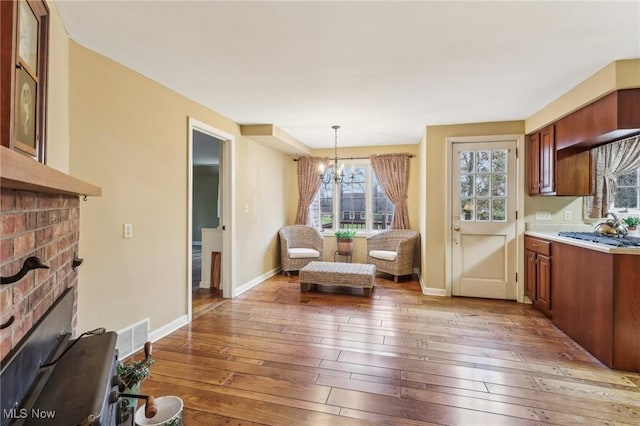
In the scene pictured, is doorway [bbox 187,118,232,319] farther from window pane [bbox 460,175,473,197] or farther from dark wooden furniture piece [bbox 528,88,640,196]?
dark wooden furniture piece [bbox 528,88,640,196]

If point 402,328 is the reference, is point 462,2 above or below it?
above

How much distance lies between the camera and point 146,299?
2752 mm

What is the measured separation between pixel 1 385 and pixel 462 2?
7.86 feet

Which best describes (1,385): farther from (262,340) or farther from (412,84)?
(412,84)

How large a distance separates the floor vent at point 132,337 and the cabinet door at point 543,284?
159 inches

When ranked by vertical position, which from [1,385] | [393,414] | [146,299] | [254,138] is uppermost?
[254,138]

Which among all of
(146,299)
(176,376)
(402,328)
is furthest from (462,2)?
(146,299)

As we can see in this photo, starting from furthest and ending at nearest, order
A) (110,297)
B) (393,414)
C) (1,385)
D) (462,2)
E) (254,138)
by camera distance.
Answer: (254,138)
(110,297)
(393,414)
(462,2)
(1,385)

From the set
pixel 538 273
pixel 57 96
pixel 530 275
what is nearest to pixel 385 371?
pixel 538 273

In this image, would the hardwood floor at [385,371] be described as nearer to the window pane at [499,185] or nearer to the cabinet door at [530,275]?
the cabinet door at [530,275]

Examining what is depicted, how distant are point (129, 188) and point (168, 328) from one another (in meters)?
1.39

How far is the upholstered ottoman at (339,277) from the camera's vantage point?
4.22m

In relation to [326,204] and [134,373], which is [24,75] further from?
[326,204]

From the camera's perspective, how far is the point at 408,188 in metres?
5.69
